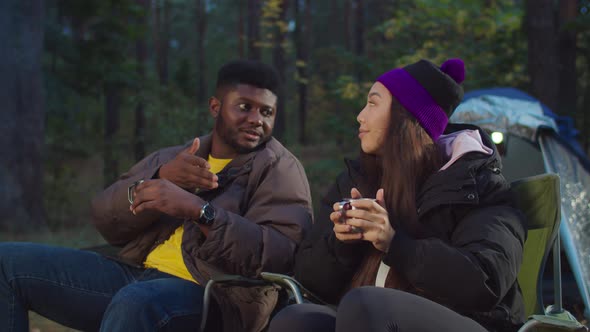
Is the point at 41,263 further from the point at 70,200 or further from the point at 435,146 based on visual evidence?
the point at 70,200

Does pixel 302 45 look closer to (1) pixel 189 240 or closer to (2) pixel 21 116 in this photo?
(2) pixel 21 116

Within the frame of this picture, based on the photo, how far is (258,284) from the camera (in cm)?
272

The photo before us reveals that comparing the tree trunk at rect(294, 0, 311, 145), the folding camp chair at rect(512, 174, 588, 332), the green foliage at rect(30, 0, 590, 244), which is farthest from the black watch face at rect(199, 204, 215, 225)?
the tree trunk at rect(294, 0, 311, 145)

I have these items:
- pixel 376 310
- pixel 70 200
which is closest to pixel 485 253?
pixel 376 310

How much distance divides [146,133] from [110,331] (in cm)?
940

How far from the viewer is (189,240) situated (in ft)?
9.51

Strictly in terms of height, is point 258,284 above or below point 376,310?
below

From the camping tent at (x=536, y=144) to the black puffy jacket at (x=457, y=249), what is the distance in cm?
271

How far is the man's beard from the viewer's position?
3.19m

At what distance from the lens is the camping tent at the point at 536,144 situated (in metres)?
4.99

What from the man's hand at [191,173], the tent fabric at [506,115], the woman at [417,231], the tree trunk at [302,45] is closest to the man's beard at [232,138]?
the man's hand at [191,173]

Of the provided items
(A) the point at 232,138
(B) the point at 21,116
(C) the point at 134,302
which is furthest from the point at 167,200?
(B) the point at 21,116

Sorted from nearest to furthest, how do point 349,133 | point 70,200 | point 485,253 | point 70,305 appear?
point 485,253 < point 70,305 < point 349,133 < point 70,200

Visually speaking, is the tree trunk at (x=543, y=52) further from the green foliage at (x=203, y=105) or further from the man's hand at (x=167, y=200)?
the man's hand at (x=167, y=200)
